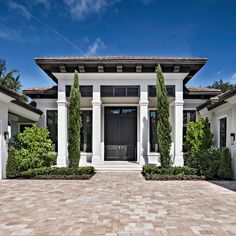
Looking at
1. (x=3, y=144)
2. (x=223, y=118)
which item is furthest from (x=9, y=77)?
(x=223, y=118)

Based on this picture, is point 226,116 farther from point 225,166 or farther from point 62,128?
point 62,128

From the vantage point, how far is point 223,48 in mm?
15016

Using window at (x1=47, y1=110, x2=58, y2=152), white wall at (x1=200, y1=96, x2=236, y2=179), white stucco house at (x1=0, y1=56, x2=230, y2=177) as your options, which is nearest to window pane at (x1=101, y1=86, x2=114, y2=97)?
white stucco house at (x1=0, y1=56, x2=230, y2=177)

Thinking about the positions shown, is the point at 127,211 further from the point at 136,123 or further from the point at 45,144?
the point at 136,123

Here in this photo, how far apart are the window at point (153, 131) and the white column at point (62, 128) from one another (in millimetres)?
4703

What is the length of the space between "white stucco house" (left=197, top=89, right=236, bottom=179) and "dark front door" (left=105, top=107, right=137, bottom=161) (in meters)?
3.88

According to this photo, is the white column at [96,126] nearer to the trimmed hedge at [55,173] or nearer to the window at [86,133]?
the window at [86,133]

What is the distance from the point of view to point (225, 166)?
27.4ft

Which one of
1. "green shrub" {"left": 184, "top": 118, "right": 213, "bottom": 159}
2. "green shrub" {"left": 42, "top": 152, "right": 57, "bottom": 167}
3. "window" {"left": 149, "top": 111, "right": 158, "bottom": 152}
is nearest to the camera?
"green shrub" {"left": 42, "top": 152, "right": 57, "bottom": 167}

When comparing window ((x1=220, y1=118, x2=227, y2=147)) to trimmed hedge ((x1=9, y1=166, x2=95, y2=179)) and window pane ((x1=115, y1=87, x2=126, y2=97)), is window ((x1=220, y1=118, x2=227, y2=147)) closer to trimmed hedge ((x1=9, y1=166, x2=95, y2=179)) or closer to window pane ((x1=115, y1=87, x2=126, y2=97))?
window pane ((x1=115, y1=87, x2=126, y2=97))

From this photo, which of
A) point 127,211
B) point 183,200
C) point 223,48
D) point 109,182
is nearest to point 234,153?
point 183,200

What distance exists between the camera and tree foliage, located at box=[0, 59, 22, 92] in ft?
88.5

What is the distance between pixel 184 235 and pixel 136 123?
368 inches

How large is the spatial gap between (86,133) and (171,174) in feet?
18.6
